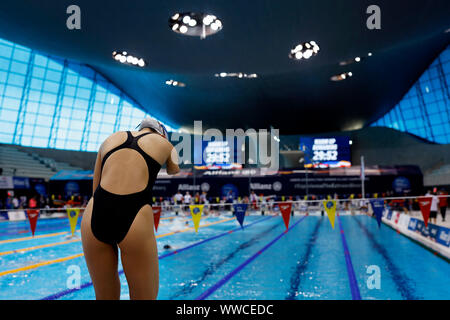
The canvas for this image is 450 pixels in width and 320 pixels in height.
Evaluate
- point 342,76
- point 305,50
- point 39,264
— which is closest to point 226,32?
point 305,50

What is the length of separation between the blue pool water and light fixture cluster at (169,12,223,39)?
4967 mm

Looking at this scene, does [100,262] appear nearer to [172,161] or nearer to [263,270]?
[172,161]

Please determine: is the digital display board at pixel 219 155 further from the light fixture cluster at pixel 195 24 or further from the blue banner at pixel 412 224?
the light fixture cluster at pixel 195 24

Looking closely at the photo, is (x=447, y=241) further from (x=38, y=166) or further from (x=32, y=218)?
(x=38, y=166)

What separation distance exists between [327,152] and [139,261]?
1167 inches

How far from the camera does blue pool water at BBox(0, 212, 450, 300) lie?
13.3 ft

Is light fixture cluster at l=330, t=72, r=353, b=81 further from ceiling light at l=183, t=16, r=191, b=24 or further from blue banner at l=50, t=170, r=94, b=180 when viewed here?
blue banner at l=50, t=170, r=94, b=180

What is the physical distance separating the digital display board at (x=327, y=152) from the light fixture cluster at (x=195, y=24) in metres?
23.4

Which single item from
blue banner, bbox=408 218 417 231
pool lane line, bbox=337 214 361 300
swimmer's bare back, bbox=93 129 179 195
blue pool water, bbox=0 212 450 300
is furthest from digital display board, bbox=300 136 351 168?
swimmer's bare back, bbox=93 129 179 195

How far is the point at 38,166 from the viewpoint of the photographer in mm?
26875

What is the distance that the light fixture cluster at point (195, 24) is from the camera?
7.01m

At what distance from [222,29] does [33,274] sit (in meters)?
6.10

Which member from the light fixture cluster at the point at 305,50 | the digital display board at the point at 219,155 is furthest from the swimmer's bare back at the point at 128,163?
the digital display board at the point at 219,155

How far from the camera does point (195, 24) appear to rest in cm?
713
